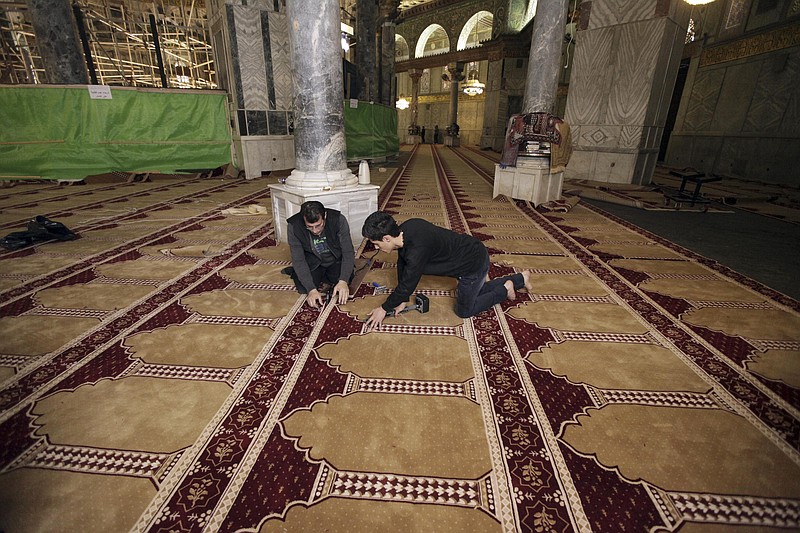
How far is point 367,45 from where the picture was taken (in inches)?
419

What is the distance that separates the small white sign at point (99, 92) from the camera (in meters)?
6.26

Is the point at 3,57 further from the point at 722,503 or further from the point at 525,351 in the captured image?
the point at 722,503

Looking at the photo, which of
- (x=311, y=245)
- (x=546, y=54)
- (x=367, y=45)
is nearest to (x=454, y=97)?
(x=367, y=45)

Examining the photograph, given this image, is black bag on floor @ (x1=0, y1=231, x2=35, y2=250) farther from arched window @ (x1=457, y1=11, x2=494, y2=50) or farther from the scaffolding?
arched window @ (x1=457, y1=11, x2=494, y2=50)

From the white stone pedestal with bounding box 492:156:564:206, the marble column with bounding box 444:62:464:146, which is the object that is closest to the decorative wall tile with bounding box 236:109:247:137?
the white stone pedestal with bounding box 492:156:564:206

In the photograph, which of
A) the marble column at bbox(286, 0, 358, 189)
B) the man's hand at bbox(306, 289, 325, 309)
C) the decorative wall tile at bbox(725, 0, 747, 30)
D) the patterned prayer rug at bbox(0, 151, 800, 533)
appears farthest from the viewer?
the decorative wall tile at bbox(725, 0, 747, 30)

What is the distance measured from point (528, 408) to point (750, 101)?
35.8 ft

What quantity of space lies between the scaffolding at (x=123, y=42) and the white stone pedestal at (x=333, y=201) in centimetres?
681

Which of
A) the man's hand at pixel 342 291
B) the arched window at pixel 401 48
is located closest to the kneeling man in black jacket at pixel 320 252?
the man's hand at pixel 342 291

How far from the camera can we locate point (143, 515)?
1.04 m

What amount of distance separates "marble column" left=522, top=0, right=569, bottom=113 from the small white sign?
22.8 feet

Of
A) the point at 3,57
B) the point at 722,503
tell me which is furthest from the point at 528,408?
the point at 3,57

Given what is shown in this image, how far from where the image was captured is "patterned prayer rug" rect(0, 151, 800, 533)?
108cm

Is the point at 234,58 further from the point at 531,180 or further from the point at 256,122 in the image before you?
the point at 531,180
